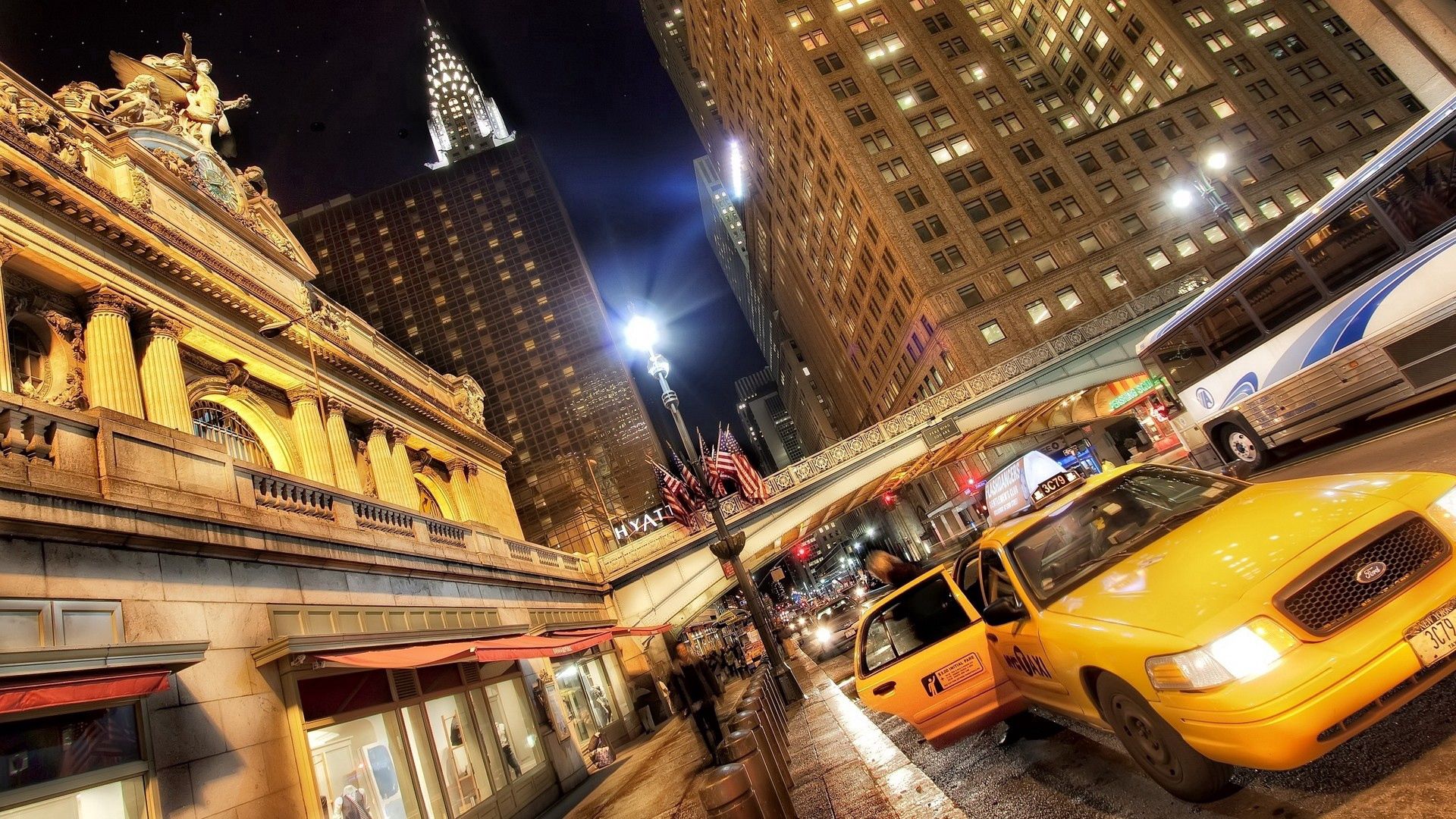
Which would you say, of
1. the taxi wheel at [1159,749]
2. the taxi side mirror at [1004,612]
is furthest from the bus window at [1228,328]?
the taxi wheel at [1159,749]

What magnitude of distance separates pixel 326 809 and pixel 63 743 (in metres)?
→ 3.47

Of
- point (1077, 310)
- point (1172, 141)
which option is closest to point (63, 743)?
point (1077, 310)

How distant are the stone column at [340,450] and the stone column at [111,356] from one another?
17.8ft

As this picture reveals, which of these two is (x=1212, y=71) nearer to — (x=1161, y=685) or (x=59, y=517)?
(x=1161, y=685)

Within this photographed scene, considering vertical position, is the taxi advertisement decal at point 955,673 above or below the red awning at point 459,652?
below

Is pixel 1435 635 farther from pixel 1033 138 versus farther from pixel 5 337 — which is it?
pixel 1033 138

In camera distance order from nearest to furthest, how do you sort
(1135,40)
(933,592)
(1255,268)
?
(933,592)
(1255,268)
(1135,40)

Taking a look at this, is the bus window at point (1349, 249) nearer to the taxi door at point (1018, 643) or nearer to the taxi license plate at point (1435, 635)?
the taxi door at point (1018, 643)

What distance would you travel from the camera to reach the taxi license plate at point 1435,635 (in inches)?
128

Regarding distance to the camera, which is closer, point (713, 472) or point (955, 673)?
point (955, 673)

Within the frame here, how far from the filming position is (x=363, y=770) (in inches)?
367

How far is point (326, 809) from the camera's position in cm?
830

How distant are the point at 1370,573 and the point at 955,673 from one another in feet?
11.3

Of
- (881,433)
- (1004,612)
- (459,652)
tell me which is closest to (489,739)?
(459,652)
